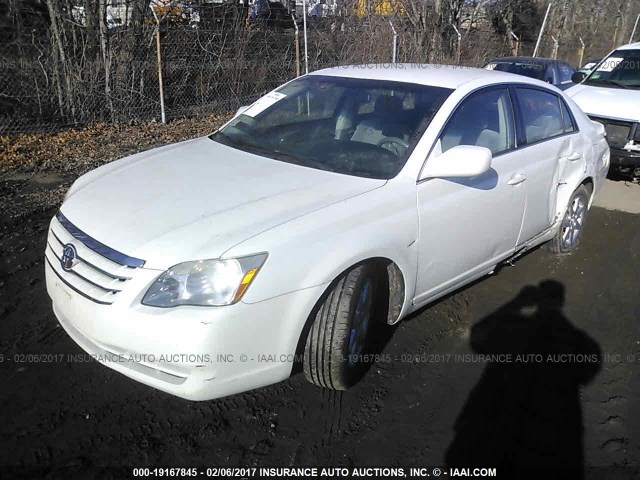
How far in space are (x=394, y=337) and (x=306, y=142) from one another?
54.8 inches

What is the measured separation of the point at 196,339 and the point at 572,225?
12.9ft

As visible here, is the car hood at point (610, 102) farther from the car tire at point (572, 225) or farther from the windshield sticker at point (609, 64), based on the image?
the car tire at point (572, 225)

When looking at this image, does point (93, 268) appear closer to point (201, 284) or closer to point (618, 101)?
point (201, 284)

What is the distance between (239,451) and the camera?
8.65ft

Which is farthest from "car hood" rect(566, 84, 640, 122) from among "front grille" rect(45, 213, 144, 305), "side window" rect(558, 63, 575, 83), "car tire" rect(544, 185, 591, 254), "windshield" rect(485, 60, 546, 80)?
"front grille" rect(45, 213, 144, 305)

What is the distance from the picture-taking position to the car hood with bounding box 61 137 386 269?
8.27ft

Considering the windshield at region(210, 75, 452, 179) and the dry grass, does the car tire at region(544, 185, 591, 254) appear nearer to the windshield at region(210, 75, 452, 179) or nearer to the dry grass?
the windshield at region(210, 75, 452, 179)

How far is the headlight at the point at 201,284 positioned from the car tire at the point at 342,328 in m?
0.47

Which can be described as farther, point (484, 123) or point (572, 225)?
point (572, 225)

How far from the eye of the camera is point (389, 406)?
9.87 feet

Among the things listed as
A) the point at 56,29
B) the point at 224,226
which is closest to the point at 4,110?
the point at 56,29

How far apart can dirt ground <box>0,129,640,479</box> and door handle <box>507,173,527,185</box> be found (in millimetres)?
941

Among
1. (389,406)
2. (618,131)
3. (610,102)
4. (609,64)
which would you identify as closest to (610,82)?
(609,64)

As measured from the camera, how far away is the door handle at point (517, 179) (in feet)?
12.5
